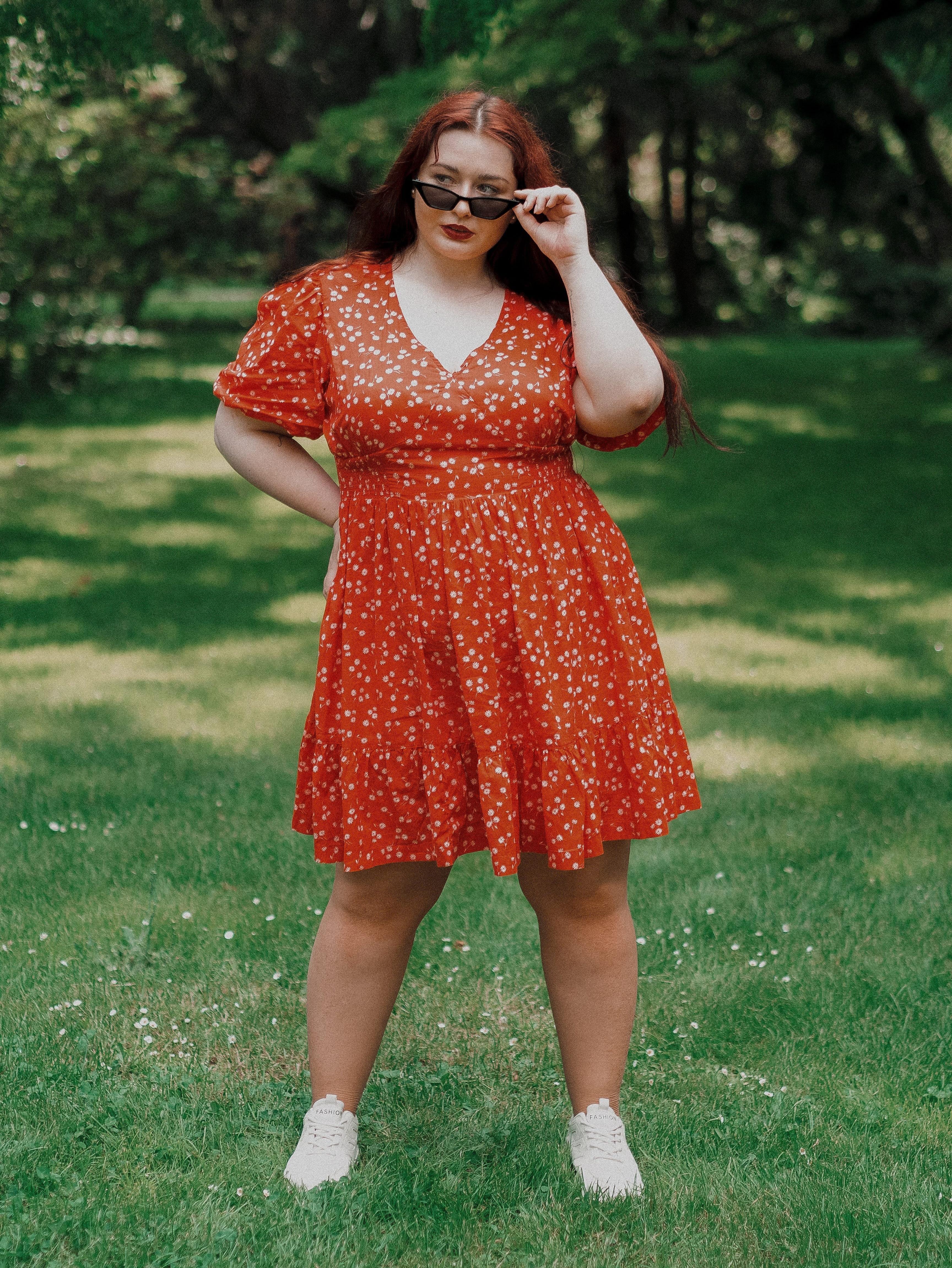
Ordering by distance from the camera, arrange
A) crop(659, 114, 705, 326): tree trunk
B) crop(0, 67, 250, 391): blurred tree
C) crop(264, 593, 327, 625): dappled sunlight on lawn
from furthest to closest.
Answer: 1. crop(659, 114, 705, 326): tree trunk
2. crop(0, 67, 250, 391): blurred tree
3. crop(264, 593, 327, 625): dappled sunlight on lawn

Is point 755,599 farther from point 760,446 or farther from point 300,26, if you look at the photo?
point 300,26

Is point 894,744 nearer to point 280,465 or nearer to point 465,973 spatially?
point 465,973

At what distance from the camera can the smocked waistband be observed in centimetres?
243

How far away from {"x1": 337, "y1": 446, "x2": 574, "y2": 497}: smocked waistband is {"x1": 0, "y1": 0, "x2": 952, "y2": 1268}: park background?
1.99ft

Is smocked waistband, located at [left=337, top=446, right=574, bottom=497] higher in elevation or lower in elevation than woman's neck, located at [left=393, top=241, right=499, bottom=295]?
lower

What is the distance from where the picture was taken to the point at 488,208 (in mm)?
2430

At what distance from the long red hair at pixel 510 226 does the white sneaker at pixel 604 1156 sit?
1296mm

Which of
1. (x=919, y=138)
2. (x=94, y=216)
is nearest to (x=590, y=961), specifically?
(x=94, y=216)

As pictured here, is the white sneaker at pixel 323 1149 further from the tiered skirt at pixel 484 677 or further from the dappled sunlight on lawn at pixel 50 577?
the dappled sunlight on lawn at pixel 50 577

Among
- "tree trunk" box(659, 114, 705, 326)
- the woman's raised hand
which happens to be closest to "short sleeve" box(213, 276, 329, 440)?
the woman's raised hand

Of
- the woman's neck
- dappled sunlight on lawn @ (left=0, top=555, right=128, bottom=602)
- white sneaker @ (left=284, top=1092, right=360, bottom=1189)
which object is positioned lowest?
dappled sunlight on lawn @ (left=0, top=555, right=128, bottom=602)

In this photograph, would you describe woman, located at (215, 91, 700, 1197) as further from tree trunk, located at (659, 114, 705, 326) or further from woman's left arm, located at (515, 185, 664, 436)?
tree trunk, located at (659, 114, 705, 326)

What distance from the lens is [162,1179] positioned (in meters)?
2.65

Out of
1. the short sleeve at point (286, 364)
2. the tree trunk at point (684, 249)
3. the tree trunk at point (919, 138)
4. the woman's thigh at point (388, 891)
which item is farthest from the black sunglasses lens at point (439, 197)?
the tree trunk at point (684, 249)
